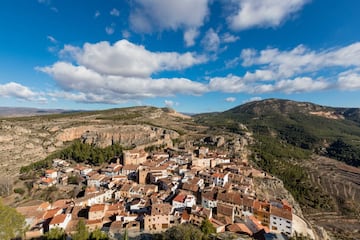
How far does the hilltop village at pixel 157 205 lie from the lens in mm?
31344

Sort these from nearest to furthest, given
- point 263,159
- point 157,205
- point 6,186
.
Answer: point 157,205, point 6,186, point 263,159

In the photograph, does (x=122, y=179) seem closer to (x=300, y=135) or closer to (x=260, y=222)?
(x=260, y=222)

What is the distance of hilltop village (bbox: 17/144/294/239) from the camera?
31.3 metres

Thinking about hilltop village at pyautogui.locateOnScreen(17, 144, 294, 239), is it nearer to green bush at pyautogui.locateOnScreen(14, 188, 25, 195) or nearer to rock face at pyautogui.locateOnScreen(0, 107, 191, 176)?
green bush at pyautogui.locateOnScreen(14, 188, 25, 195)

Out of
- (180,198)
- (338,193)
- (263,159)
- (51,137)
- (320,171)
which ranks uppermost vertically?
(51,137)

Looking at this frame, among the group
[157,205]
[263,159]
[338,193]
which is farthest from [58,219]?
[338,193]

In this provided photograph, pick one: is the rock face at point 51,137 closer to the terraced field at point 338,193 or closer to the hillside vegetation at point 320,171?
the hillside vegetation at point 320,171

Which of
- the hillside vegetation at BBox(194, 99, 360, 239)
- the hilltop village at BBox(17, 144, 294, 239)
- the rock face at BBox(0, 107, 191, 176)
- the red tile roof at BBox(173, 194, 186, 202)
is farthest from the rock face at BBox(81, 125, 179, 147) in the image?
the red tile roof at BBox(173, 194, 186, 202)

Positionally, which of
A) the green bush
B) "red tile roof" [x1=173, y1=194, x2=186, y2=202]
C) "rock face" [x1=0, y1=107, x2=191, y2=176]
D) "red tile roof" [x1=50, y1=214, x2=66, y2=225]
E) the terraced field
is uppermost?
"rock face" [x1=0, y1=107, x2=191, y2=176]

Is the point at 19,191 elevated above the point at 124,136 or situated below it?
below

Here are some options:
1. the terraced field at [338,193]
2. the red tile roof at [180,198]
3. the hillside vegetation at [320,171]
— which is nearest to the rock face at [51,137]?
the hillside vegetation at [320,171]

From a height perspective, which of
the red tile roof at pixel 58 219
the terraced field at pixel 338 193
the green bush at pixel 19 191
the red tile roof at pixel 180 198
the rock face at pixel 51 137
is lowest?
the terraced field at pixel 338 193

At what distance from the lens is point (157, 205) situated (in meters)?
33.5

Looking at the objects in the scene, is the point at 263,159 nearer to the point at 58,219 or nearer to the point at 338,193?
the point at 338,193
